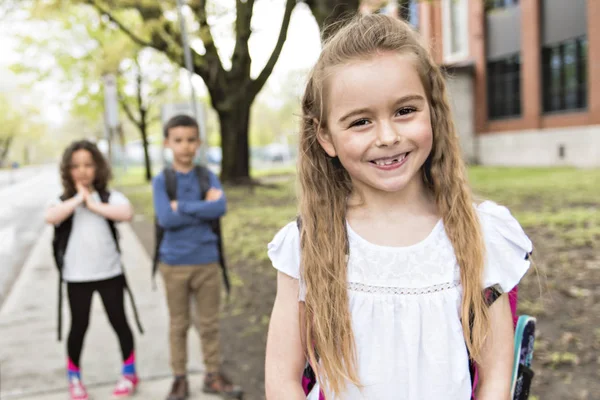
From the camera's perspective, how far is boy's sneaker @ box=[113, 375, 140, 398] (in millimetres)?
3943

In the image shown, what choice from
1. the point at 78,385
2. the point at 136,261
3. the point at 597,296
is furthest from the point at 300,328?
the point at 136,261

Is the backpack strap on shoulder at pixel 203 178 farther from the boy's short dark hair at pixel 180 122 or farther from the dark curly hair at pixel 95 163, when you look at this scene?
the dark curly hair at pixel 95 163

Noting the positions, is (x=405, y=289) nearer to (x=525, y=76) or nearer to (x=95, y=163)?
(x=95, y=163)

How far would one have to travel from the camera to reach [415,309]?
5.00ft

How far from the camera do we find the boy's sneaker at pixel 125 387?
3.94m

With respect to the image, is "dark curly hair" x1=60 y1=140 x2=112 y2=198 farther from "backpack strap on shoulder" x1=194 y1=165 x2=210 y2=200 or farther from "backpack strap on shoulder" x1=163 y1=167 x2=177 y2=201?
"backpack strap on shoulder" x1=194 y1=165 x2=210 y2=200

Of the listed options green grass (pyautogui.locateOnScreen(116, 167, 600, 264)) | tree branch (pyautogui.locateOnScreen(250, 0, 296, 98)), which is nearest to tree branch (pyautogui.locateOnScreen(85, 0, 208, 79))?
tree branch (pyautogui.locateOnScreen(250, 0, 296, 98))

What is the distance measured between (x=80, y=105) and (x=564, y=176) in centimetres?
2114

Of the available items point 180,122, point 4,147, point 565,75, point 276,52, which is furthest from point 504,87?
point 180,122

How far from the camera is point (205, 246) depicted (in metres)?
3.79

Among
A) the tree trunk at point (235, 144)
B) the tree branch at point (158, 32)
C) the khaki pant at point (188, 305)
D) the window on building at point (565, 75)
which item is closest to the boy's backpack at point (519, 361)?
the khaki pant at point (188, 305)

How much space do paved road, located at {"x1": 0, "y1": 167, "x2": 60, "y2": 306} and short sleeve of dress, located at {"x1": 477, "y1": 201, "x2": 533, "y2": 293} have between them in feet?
11.8

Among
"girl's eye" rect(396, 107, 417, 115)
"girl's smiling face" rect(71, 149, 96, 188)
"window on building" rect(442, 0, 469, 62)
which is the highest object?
"window on building" rect(442, 0, 469, 62)

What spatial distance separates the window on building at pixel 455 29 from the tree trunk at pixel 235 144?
11735 millimetres
